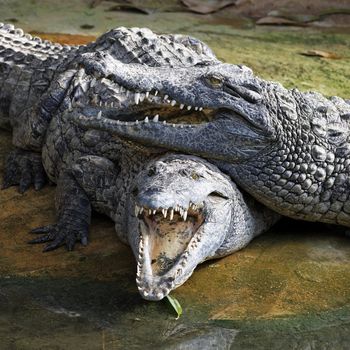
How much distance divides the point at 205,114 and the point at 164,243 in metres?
0.81

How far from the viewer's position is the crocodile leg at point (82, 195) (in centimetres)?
507

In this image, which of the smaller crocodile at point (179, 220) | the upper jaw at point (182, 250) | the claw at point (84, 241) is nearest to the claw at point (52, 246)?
the claw at point (84, 241)

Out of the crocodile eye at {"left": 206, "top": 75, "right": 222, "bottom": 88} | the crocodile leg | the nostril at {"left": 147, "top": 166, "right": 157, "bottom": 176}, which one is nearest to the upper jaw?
the nostril at {"left": 147, "top": 166, "right": 157, "bottom": 176}

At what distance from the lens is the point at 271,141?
4738 millimetres

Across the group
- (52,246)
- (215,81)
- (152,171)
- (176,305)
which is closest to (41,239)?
(52,246)

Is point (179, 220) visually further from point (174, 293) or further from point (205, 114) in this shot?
point (205, 114)

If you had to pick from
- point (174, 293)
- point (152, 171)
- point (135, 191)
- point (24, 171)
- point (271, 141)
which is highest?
point (271, 141)

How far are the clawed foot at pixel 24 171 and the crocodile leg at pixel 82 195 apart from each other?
1.27ft

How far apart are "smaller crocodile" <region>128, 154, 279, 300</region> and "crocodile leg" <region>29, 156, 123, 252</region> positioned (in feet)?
1.60

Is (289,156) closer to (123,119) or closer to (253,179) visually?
(253,179)

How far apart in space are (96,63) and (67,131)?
905 mm

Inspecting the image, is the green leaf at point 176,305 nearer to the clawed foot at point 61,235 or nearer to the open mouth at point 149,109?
the clawed foot at point 61,235

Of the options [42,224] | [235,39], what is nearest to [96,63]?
[42,224]

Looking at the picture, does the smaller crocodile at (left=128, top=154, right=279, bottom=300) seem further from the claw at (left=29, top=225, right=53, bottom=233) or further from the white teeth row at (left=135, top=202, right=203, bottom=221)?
the claw at (left=29, top=225, right=53, bottom=233)
